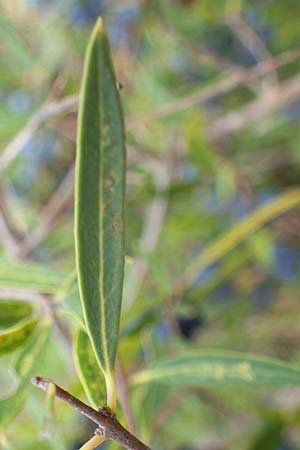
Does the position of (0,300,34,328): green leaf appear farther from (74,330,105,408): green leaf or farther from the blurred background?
the blurred background

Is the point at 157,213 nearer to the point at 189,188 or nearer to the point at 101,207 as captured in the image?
the point at 189,188

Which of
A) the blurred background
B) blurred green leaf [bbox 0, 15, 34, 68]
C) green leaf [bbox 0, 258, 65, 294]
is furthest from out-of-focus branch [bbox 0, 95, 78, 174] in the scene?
blurred green leaf [bbox 0, 15, 34, 68]

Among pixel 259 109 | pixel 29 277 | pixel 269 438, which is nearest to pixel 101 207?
pixel 29 277

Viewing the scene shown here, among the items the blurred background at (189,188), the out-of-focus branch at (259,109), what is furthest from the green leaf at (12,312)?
the out-of-focus branch at (259,109)

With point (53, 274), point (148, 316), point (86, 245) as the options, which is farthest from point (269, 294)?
point (86, 245)

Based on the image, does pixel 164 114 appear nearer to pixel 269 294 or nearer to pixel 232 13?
pixel 232 13

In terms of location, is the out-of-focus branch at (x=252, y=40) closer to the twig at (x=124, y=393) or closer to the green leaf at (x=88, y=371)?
the twig at (x=124, y=393)
